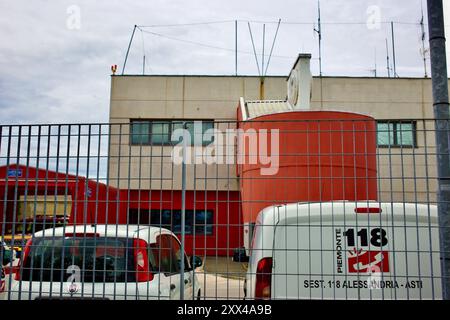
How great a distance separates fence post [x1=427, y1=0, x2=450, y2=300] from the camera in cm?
397

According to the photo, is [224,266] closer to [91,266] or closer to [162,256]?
[162,256]

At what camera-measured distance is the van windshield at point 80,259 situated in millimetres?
4434

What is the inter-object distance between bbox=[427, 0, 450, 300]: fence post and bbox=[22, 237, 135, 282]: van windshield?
9.82 feet

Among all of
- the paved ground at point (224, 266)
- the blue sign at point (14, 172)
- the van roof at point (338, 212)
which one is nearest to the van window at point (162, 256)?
the paved ground at point (224, 266)

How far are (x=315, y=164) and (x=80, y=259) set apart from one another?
4.13m

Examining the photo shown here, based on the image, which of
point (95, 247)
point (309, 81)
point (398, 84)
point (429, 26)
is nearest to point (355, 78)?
point (398, 84)

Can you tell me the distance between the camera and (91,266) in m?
4.60

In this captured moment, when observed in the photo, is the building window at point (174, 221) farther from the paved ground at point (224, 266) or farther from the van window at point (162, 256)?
the paved ground at point (224, 266)

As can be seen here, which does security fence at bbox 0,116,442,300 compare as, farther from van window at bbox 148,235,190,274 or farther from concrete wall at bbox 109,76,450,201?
concrete wall at bbox 109,76,450,201

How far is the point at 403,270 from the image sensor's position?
426 centimetres

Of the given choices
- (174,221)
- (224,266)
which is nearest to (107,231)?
(224,266)

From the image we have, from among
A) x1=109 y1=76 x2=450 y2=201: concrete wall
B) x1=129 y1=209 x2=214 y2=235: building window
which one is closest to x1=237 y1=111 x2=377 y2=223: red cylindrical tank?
x1=129 y1=209 x2=214 y2=235: building window
